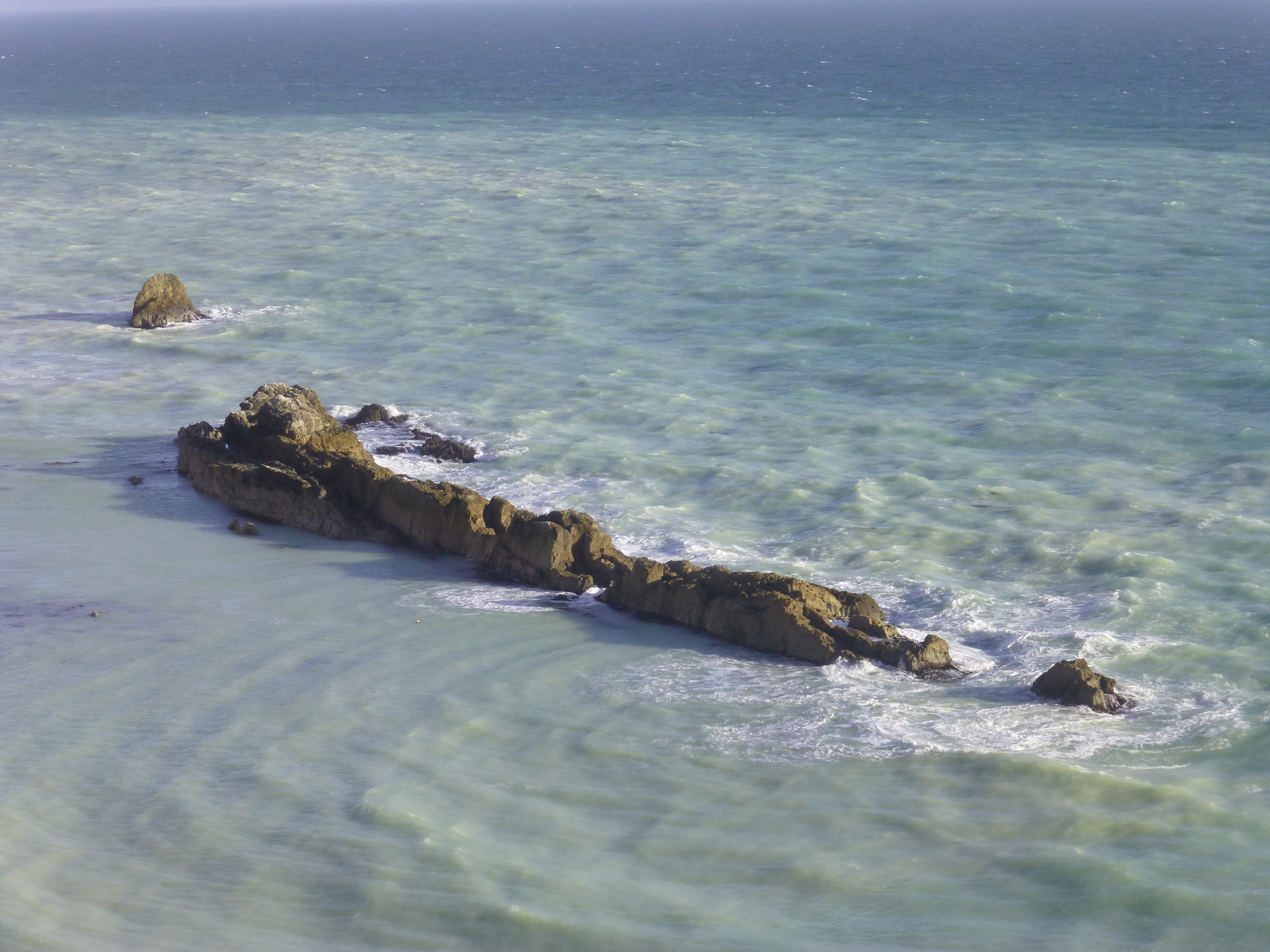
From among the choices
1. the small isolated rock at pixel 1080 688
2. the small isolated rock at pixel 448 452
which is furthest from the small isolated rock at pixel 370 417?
the small isolated rock at pixel 1080 688

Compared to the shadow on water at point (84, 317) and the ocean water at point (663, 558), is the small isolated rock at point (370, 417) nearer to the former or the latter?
the ocean water at point (663, 558)

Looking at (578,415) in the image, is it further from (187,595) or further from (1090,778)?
(1090,778)

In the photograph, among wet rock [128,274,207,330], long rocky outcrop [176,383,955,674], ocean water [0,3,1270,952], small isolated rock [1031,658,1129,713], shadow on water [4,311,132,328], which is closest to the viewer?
ocean water [0,3,1270,952]

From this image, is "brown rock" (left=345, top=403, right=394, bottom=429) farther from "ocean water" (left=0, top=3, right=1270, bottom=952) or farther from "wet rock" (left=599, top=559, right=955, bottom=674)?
"wet rock" (left=599, top=559, right=955, bottom=674)

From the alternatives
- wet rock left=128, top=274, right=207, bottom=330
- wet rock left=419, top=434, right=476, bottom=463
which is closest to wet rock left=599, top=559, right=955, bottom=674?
wet rock left=419, top=434, right=476, bottom=463

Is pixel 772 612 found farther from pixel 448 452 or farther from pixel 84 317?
pixel 84 317

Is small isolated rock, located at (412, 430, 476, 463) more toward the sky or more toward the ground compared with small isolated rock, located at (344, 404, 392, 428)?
more toward the ground

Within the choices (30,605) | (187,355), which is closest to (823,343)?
(187,355)

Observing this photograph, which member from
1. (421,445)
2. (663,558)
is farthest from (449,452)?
(663,558)
